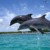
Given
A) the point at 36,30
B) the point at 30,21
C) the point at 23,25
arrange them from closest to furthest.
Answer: the point at 30,21 → the point at 23,25 → the point at 36,30

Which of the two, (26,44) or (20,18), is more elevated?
(20,18)

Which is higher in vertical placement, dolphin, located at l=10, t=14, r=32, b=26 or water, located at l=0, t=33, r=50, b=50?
dolphin, located at l=10, t=14, r=32, b=26

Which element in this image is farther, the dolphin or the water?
the water

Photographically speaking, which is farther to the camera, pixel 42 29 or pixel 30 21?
pixel 42 29

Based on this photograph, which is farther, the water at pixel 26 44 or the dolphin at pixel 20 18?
the water at pixel 26 44

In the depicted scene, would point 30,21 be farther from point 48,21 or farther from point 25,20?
point 48,21

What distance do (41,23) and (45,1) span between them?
0.90 m

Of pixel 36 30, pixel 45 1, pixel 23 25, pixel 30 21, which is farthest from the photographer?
pixel 36 30

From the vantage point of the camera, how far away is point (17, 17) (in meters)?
6.84

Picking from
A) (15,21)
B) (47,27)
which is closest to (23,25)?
(15,21)

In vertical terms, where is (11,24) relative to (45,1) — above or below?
below

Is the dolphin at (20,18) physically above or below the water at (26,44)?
above

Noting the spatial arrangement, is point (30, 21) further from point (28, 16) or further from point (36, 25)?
point (36, 25)

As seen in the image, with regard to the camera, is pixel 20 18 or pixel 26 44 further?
pixel 26 44
